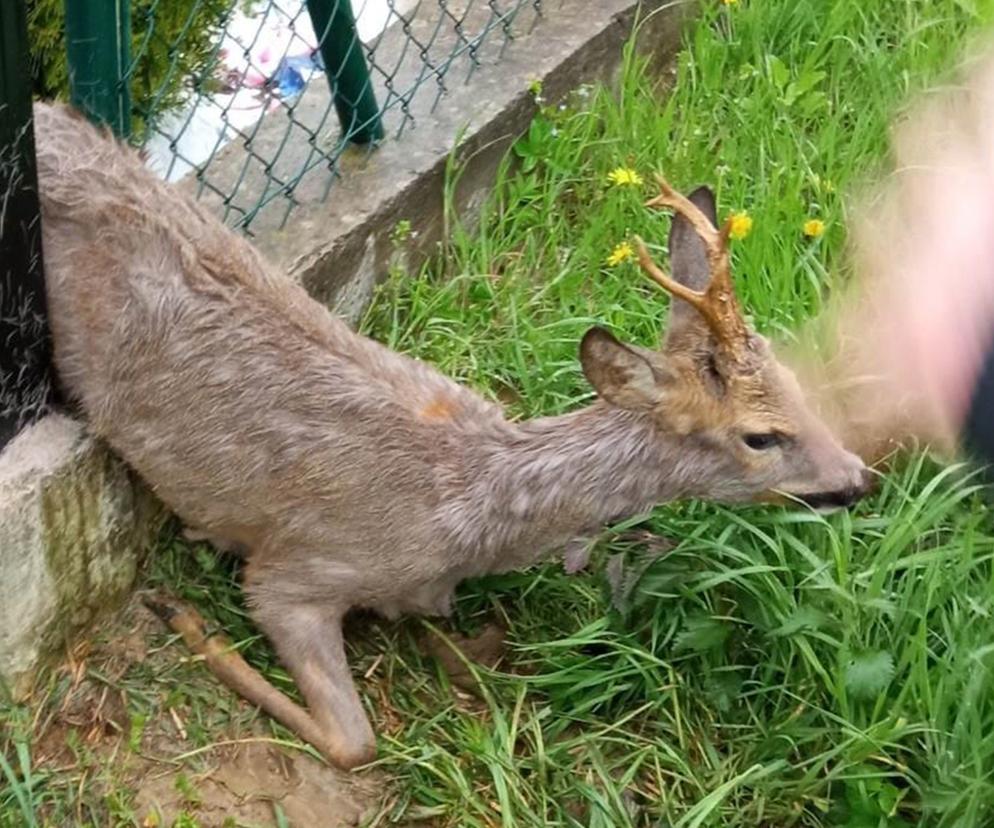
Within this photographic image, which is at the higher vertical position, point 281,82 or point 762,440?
point 281,82

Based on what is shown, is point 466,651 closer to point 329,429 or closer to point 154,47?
point 329,429

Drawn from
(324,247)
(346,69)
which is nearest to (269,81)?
(346,69)

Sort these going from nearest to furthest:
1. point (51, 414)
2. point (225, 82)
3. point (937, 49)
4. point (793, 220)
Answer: point (51, 414)
point (793, 220)
point (225, 82)
point (937, 49)

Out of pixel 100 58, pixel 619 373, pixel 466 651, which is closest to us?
pixel 619 373

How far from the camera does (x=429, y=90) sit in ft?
15.8

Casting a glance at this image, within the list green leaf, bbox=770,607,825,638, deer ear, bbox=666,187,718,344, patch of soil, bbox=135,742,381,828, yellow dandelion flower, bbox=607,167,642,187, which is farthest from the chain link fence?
green leaf, bbox=770,607,825,638

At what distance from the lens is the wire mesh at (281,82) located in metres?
4.19

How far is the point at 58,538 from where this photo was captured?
129 inches

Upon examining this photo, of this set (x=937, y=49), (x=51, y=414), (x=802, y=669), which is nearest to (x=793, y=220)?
(x=937, y=49)

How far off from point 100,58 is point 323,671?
4.61ft

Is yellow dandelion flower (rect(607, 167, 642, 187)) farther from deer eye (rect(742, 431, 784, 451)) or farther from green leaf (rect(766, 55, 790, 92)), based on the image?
deer eye (rect(742, 431, 784, 451))

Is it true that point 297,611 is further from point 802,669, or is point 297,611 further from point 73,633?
point 802,669

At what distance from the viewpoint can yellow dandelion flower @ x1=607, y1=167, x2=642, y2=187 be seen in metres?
4.48

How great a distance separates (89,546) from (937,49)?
3.24 metres
